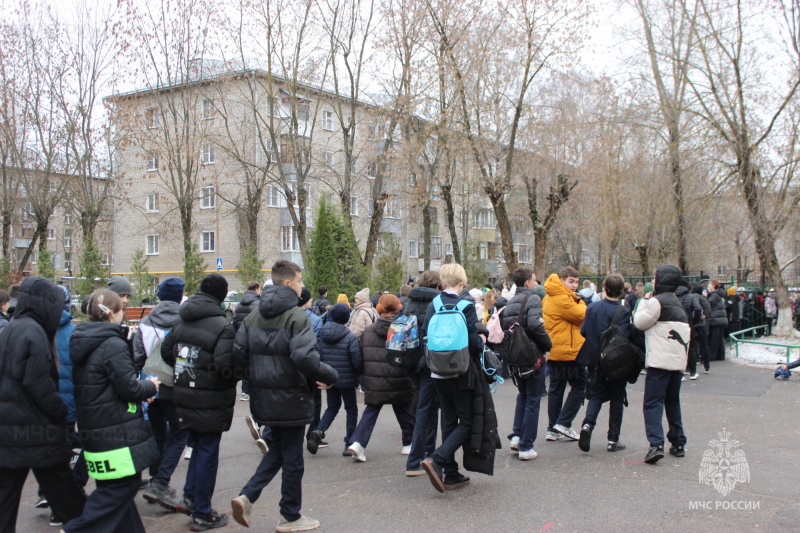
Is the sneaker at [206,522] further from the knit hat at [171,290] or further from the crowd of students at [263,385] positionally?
the knit hat at [171,290]

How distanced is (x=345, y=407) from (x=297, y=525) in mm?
2568

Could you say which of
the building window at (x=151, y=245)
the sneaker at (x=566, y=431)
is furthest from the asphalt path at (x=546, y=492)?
the building window at (x=151, y=245)

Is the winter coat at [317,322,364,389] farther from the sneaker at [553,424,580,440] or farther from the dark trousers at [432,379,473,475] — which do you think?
the sneaker at [553,424,580,440]

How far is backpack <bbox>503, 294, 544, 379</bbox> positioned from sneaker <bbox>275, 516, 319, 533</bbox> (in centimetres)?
264

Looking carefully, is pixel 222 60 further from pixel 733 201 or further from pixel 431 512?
pixel 431 512

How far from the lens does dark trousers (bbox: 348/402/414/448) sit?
6.81 metres

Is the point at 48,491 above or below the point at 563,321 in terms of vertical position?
below

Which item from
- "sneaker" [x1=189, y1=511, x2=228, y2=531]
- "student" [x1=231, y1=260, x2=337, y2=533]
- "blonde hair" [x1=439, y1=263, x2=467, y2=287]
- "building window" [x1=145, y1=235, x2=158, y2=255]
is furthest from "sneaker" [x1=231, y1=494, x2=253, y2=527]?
"building window" [x1=145, y1=235, x2=158, y2=255]

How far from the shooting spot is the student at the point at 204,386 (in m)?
4.80

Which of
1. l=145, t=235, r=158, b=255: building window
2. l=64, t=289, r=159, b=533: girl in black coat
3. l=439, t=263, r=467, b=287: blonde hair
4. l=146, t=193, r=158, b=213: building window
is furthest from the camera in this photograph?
l=145, t=235, r=158, b=255: building window

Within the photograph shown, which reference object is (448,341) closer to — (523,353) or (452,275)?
(452,275)

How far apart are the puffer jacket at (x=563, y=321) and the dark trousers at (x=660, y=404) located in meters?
0.90

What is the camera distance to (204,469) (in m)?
4.82

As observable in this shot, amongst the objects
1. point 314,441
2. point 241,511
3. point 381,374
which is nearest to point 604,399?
point 381,374
